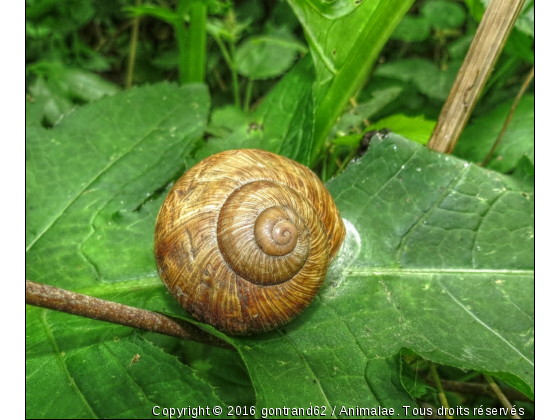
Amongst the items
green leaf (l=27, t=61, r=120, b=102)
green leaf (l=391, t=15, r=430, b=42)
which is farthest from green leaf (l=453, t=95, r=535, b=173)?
green leaf (l=27, t=61, r=120, b=102)

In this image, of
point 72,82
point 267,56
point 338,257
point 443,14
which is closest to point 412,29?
point 443,14

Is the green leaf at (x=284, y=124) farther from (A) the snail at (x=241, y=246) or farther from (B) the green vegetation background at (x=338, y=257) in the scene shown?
(A) the snail at (x=241, y=246)

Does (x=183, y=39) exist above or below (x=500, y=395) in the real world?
above

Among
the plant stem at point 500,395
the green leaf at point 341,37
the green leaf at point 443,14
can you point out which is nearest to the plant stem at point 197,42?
the green leaf at point 341,37

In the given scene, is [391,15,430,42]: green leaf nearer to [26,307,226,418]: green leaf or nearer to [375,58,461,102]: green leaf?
[375,58,461,102]: green leaf

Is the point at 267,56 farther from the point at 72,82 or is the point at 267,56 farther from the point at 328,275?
→ the point at 328,275
